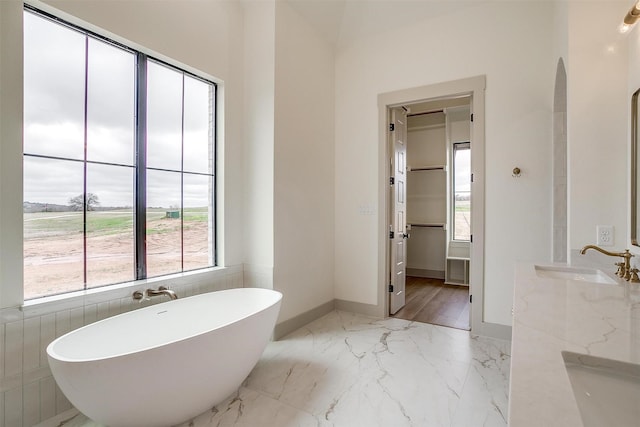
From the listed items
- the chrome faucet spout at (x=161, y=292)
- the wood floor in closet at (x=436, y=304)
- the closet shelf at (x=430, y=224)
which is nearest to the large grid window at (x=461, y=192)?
the closet shelf at (x=430, y=224)

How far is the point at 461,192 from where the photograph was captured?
18.0ft

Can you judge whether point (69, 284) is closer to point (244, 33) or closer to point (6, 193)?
point (6, 193)

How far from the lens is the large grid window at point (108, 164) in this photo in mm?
1878

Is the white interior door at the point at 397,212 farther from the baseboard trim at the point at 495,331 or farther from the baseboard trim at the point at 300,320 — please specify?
the baseboard trim at the point at 495,331

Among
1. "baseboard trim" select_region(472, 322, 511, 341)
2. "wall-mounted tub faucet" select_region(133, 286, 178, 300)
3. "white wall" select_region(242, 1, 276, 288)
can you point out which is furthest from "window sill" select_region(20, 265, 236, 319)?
"baseboard trim" select_region(472, 322, 511, 341)

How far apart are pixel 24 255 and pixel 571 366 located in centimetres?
252

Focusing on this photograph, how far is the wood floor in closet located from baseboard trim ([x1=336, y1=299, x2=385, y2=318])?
23cm

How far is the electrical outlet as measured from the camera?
6.32 feet

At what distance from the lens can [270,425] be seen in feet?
5.79

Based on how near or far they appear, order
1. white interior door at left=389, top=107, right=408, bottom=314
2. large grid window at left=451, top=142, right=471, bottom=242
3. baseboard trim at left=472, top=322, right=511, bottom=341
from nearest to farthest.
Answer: baseboard trim at left=472, top=322, right=511, bottom=341, white interior door at left=389, top=107, right=408, bottom=314, large grid window at left=451, top=142, right=471, bottom=242

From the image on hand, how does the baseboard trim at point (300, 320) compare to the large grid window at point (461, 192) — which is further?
the large grid window at point (461, 192)

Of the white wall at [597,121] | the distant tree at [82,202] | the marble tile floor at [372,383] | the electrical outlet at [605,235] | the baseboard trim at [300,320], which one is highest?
the white wall at [597,121]

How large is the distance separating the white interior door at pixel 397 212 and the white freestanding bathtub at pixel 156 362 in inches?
72.7

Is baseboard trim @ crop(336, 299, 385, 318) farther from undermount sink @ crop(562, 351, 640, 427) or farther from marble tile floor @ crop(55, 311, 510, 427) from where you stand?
undermount sink @ crop(562, 351, 640, 427)
